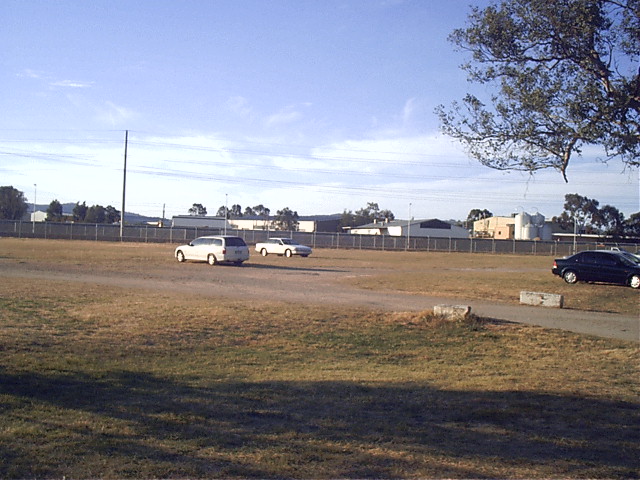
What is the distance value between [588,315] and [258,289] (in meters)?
10.7

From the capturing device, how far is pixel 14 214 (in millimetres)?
107875

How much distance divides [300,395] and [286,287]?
50.1ft

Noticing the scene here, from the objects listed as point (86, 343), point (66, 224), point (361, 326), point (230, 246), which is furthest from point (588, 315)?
point (66, 224)

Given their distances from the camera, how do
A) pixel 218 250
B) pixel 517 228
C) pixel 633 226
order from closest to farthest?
pixel 218 250
pixel 633 226
pixel 517 228

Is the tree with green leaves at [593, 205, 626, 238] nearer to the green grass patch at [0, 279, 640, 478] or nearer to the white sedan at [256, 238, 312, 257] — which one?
the white sedan at [256, 238, 312, 257]

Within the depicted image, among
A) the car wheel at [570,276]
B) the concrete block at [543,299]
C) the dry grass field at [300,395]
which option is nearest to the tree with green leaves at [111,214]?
the car wheel at [570,276]

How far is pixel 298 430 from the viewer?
6840 mm

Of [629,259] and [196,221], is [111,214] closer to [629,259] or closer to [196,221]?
[196,221]

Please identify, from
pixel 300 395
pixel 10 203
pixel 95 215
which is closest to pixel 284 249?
pixel 300 395

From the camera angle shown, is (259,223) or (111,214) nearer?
(111,214)

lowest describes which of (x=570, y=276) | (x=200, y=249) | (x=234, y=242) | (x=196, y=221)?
(x=570, y=276)

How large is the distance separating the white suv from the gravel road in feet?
6.82

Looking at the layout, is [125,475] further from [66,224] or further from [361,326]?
[66,224]

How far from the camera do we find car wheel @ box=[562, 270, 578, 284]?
28.5m
